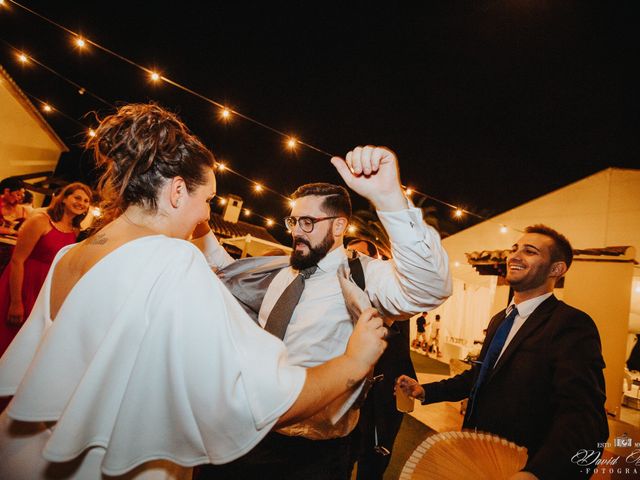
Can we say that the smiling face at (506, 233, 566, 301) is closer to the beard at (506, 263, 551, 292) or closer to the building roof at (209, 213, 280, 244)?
the beard at (506, 263, 551, 292)

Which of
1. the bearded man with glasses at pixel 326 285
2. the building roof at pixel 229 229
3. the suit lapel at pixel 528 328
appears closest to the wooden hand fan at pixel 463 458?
the bearded man with glasses at pixel 326 285

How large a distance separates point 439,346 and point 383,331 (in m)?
16.6

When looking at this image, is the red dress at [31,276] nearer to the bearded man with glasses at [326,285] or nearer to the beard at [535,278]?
the bearded man with glasses at [326,285]

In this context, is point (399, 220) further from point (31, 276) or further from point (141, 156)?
point (31, 276)

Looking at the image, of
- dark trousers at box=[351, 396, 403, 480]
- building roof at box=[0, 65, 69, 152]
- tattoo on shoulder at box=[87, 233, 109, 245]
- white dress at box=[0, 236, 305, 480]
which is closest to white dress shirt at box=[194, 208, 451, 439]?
dark trousers at box=[351, 396, 403, 480]

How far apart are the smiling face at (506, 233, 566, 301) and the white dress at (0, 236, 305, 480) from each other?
2464mm

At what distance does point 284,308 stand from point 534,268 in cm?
216

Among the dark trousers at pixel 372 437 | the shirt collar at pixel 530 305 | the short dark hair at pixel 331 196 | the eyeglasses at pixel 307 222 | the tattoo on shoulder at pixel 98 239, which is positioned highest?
the short dark hair at pixel 331 196

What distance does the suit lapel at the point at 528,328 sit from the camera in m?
2.28

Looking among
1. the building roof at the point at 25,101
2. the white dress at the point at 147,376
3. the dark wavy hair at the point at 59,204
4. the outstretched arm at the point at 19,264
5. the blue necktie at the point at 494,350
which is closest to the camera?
the white dress at the point at 147,376

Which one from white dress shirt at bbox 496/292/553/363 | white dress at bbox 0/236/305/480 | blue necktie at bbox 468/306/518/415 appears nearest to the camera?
white dress at bbox 0/236/305/480

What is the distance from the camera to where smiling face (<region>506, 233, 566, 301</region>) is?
2654 millimetres

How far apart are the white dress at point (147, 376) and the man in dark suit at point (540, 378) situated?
1.29 metres

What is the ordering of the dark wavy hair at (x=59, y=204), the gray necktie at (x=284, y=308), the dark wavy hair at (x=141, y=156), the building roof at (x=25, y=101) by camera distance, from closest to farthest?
the dark wavy hair at (x=141, y=156) → the gray necktie at (x=284, y=308) → the dark wavy hair at (x=59, y=204) → the building roof at (x=25, y=101)
